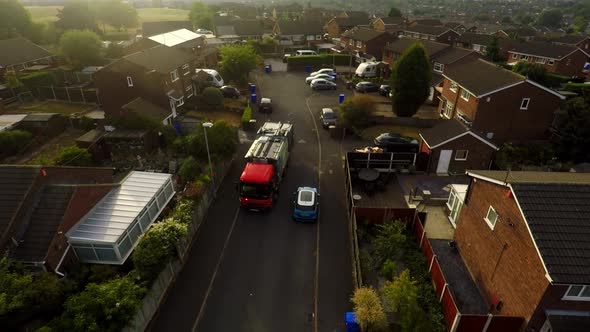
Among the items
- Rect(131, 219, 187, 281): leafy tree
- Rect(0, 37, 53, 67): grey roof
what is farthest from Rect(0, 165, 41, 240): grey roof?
Rect(0, 37, 53, 67): grey roof

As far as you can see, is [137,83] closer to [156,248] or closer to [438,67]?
[156,248]

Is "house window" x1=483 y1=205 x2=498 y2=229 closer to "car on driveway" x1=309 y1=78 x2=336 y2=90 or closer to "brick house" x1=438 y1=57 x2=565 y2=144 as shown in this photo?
"brick house" x1=438 y1=57 x2=565 y2=144

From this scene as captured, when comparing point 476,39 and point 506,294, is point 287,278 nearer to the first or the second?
point 506,294

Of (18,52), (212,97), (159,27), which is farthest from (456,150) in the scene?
(159,27)

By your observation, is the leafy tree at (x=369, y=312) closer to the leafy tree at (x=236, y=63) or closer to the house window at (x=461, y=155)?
the house window at (x=461, y=155)

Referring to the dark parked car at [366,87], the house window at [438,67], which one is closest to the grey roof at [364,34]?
the house window at [438,67]
